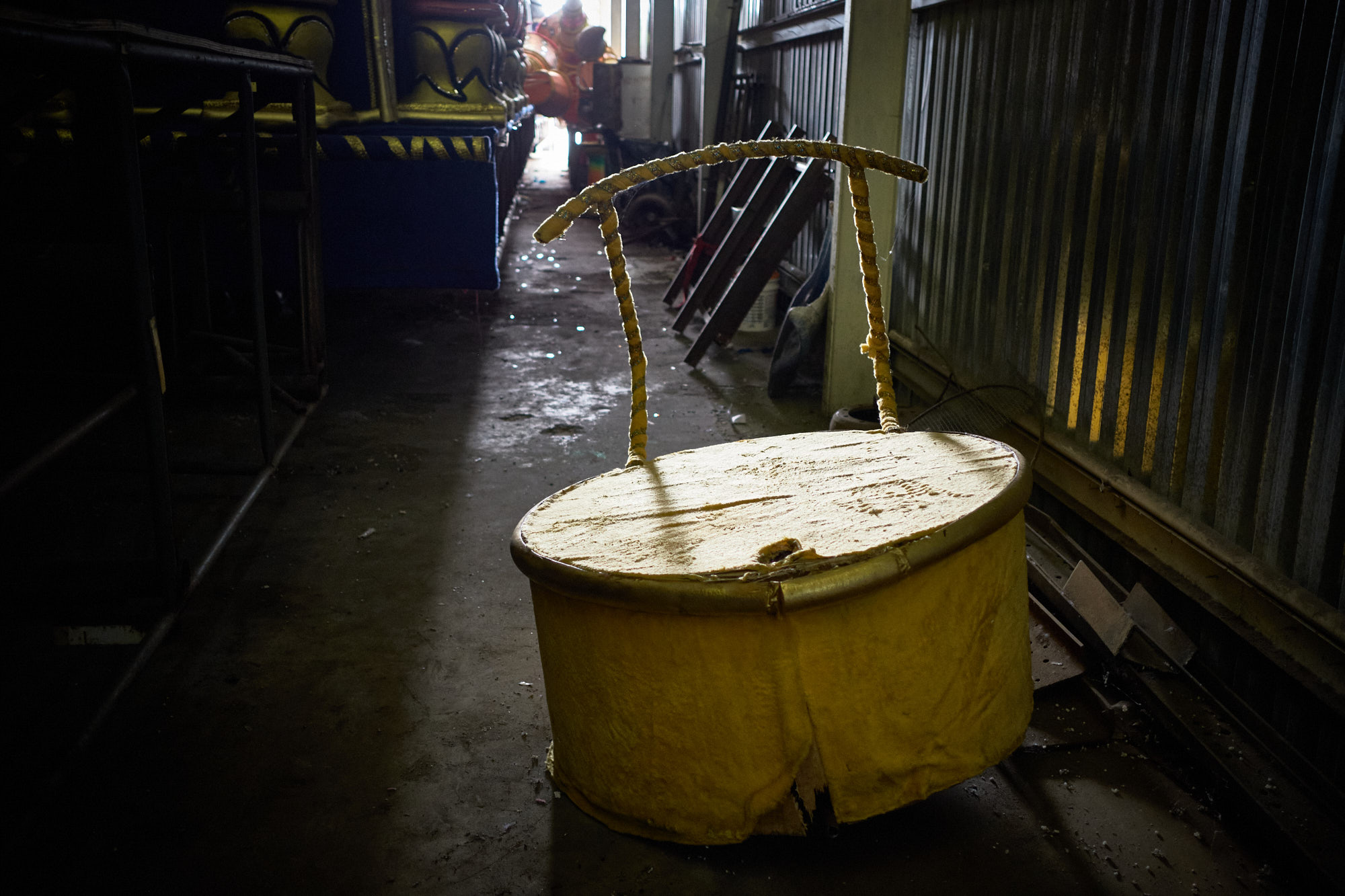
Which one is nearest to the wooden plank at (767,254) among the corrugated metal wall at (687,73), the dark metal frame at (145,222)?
the dark metal frame at (145,222)

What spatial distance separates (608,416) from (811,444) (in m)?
2.73

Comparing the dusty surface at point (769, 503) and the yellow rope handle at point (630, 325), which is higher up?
the yellow rope handle at point (630, 325)

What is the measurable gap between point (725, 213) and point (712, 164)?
17.6ft

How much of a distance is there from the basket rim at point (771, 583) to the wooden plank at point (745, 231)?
4.94m

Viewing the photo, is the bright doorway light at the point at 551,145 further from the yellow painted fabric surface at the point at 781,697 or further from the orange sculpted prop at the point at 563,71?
the yellow painted fabric surface at the point at 781,697

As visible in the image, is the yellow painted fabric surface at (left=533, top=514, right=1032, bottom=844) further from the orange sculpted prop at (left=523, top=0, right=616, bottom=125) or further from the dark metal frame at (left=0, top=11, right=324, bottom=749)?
the orange sculpted prop at (left=523, top=0, right=616, bottom=125)

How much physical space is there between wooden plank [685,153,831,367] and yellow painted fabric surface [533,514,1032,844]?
4.08 metres

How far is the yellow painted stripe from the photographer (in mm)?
5781

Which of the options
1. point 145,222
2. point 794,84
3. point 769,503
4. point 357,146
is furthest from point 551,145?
point 769,503

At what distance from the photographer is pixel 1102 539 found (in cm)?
305

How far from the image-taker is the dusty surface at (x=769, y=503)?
1.75 meters

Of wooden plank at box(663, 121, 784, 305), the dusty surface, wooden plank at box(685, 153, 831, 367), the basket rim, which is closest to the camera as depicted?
the basket rim

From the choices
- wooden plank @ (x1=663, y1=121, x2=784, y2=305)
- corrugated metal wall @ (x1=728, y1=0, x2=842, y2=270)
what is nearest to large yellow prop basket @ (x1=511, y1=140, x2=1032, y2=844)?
corrugated metal wall @ (x1=728, y1=0, x2=842, y2=270)

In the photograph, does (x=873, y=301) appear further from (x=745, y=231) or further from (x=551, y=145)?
(x=551, y=145)
